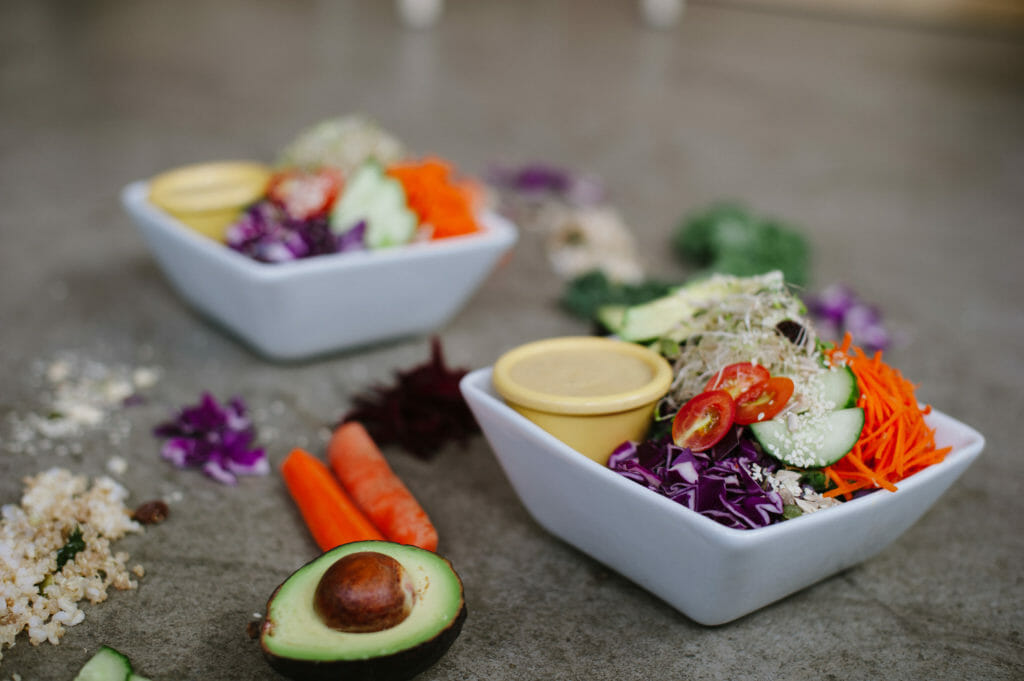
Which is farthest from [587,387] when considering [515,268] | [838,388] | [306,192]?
[515,268]

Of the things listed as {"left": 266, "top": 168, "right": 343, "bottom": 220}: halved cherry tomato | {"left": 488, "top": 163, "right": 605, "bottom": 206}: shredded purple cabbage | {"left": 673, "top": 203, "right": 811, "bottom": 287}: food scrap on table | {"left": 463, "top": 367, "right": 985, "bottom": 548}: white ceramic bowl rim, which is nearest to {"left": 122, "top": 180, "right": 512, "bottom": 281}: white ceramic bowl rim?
{"left": 266, "top": 168, "right": 343, "bottom": 220}: halved cherry tomato

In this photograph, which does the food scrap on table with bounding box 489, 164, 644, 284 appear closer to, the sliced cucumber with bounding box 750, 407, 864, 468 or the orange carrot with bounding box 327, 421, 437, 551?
the orange carrot with bounding box 327, 421, 437, 551

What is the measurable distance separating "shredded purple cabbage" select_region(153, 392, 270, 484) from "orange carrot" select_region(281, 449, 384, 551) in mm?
122

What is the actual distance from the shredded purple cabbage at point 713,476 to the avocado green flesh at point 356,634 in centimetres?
43

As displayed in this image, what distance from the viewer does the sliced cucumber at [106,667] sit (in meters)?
1.54

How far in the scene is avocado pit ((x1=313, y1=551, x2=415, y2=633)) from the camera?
58.0 inches

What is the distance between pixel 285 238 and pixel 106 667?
1375 millimetres

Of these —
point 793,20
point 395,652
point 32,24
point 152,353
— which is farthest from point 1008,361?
point 793,20

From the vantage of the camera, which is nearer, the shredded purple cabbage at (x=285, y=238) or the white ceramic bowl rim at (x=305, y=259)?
the white ceramic bowl rim at (x=305, y=259)

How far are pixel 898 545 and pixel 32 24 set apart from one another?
7.95 metres

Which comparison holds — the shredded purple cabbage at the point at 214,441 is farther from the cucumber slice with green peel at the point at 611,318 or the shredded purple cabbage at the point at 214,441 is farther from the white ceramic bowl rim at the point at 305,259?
the cucumber slice with green peel at the point at 611,318

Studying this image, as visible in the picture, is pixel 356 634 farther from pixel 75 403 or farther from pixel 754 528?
pixel 75 403

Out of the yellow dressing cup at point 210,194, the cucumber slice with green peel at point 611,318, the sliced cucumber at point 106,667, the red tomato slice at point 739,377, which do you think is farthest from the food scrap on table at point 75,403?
the red tomato slice at point 739,377

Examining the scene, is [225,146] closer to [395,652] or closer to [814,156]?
[814,156]
